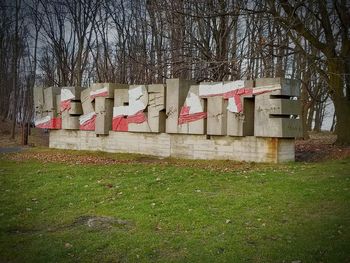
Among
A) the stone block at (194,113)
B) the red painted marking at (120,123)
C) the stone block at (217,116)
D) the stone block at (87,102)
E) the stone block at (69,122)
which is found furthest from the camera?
the stone block at (69,122)

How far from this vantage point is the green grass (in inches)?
253

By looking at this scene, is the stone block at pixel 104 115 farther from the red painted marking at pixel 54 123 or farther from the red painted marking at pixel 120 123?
the red painted marking at pixel 54 123

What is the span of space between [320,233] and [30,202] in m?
5.99

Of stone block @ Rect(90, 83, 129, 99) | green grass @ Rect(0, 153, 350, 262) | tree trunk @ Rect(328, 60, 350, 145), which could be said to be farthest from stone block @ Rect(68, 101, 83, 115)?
tree trunk @ Rect(328, 60, 350, 145)

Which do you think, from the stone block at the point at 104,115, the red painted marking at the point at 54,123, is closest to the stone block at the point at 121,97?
the stone block at the point at 104,115

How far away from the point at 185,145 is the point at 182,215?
8274 mm

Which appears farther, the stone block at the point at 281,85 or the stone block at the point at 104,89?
the stone block at the point at 104,89

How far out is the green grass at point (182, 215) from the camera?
6.42 m

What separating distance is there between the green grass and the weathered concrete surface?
1.72 m

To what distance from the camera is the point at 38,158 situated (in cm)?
1703

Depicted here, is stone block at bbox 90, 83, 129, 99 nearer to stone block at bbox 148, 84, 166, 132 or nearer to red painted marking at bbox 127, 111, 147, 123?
red painted marking at bbox 127, 111, 147, 123

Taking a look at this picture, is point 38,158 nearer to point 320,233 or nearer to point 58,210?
point 58,210

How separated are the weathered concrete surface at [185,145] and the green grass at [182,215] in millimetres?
1724

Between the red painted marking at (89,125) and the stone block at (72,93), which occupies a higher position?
the stone block at (72,93)
